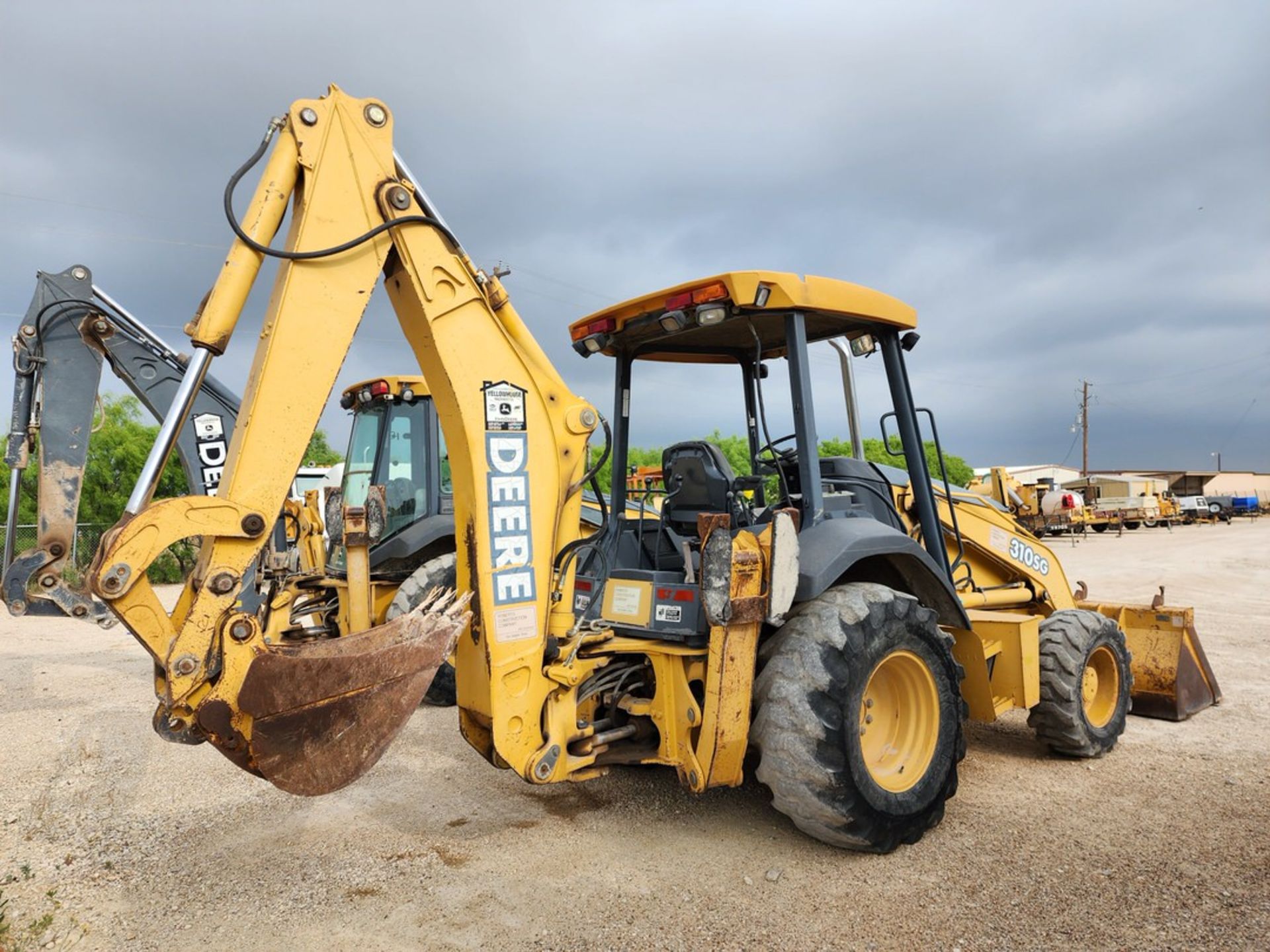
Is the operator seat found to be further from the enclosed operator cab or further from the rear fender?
the enclosed operator cab

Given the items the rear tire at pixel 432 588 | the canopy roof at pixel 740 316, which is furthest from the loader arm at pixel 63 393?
the canopy roof at pixel 740 316

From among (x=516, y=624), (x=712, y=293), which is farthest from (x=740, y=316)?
(x=516, y=624)

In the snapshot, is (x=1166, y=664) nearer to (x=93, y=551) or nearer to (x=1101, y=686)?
(x=1101, y=686)

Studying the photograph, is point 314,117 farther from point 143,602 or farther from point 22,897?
point 22,897

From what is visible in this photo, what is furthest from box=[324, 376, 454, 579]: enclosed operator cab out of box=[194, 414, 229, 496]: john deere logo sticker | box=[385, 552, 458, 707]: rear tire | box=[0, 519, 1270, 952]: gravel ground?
box=[0, 519, 1270, 952]: gravel ground

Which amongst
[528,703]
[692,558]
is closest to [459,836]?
[528,703]

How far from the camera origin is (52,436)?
646cm

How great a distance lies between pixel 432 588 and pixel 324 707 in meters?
3.73

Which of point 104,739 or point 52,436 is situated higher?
point 52,436

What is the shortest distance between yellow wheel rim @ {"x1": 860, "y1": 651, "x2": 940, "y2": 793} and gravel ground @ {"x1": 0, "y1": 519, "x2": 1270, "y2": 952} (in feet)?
1.07

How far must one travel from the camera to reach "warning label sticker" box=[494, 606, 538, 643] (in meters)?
3.30

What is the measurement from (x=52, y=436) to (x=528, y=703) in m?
5.15

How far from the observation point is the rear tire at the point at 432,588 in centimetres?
641

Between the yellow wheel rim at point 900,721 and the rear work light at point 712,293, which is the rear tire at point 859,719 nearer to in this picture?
the yellow wheel rim at point 900,721
